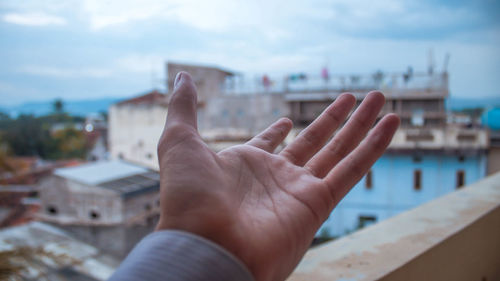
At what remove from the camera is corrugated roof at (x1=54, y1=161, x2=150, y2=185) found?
5.67 m

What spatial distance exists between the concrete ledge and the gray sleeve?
0.30 m

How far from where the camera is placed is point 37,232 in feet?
18.3

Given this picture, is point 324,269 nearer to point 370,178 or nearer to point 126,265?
point 126,265

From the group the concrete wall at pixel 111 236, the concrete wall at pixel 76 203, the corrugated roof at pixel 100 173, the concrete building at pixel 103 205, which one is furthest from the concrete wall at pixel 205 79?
the concrete wall at pixel 111 236

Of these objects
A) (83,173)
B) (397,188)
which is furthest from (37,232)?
(397,188)

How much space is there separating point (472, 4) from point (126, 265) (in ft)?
25.0

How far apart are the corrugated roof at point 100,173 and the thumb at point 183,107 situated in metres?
5.08

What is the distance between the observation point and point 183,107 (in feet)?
1.85

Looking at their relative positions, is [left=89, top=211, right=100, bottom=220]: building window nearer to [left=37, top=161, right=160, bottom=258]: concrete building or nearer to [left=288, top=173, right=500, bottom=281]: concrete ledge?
[left=37, top=161, right=160, bottom=258]: concrete building

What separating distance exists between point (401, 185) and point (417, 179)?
34cm

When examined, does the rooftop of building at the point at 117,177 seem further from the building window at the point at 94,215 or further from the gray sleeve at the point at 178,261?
the gray sleeve at the point at 178,261

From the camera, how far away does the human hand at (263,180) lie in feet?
1.66

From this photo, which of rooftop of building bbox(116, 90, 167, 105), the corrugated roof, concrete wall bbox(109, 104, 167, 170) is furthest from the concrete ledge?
rooftop of building bbox(116, 90, 167, 105)

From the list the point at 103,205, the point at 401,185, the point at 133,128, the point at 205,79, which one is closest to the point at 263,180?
the point at 103,205
